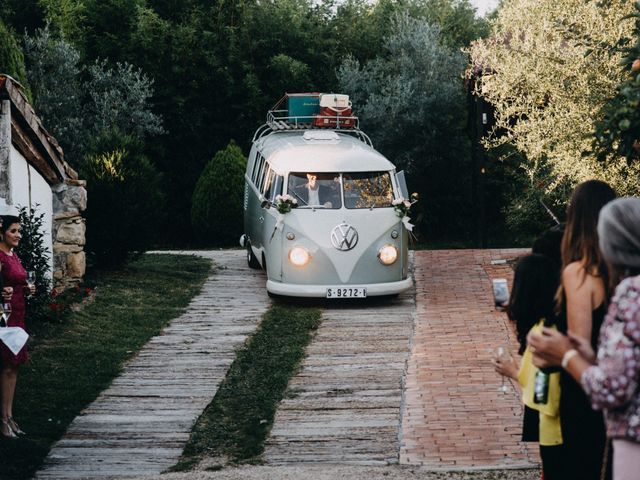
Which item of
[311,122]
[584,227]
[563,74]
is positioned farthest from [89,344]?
[584,227]

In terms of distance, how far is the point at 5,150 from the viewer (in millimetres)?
12609

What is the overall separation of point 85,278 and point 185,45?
10403 millimetres

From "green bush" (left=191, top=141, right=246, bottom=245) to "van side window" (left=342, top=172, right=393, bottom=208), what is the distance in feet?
24.3

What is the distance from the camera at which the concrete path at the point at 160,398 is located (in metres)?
8.31

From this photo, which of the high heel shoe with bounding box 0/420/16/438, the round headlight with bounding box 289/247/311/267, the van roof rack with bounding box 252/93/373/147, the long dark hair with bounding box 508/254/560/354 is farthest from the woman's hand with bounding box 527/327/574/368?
the van roof rack with bounding box 252/93/373/147

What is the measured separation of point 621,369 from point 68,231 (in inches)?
488

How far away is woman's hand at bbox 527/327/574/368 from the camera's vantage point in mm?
4414

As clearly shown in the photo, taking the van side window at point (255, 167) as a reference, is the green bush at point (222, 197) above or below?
below

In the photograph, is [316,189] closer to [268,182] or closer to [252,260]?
[268,182]

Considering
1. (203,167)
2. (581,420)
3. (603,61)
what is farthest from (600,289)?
(203,167)

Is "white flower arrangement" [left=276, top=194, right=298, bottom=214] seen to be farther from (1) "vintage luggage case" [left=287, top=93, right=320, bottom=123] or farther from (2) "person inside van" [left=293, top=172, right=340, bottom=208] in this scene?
(1) "vintage luggage case" [left=287, top=93, right=320, bottom=123]

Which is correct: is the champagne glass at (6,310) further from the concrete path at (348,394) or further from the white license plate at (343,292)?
the white license plate at (343,292)

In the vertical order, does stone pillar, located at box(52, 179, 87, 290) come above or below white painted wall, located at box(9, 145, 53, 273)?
below

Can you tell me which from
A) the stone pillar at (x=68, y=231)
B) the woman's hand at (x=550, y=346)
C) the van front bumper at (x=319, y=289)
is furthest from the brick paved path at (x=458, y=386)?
the stone pillar at (x=68, y=231)
